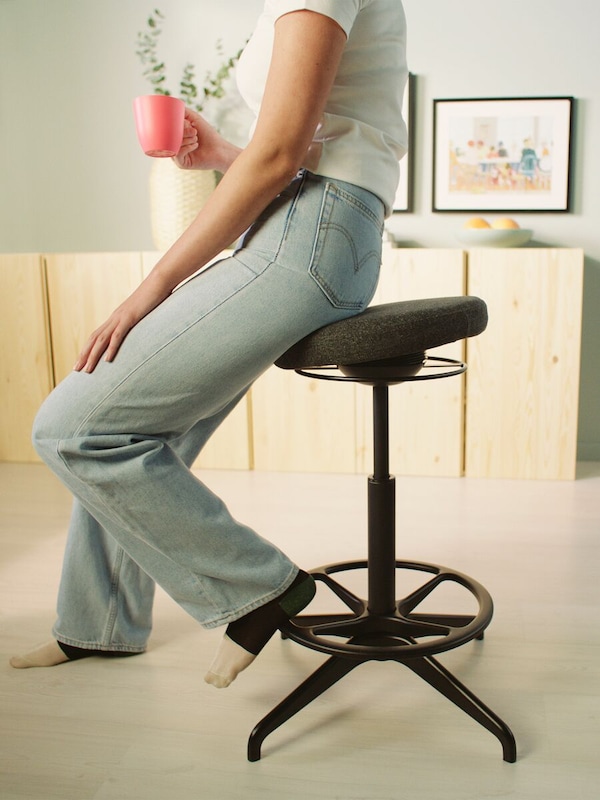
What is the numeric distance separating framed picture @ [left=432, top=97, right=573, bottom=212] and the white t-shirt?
6.27 ft

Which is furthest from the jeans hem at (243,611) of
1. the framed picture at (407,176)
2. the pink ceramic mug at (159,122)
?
the framed picture at (407,176)

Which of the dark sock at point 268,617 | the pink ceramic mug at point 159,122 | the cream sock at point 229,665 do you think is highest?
the pink ceramic mug at point 159,122

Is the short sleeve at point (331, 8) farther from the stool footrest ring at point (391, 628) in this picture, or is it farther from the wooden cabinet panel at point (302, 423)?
the wooden cabinet panel at point (302, 423)

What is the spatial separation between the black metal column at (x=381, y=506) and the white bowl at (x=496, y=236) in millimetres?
1568

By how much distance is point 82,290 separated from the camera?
291 centimetres

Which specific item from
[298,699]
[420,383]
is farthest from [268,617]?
[420,383]

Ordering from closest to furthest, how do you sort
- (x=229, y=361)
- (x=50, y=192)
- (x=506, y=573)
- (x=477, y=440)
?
(x=229, y=361)
(x=506, y=573)
(x=477, y=440)
(x=50, y=192)

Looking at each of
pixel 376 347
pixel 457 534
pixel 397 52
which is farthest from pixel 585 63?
pixel 376 347

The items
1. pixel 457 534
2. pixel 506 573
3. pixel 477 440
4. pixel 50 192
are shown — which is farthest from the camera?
pixel 50 192

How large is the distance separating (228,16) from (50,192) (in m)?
1.04

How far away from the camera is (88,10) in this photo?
312 cm

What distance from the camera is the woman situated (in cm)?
105

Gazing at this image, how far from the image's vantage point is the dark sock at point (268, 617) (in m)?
1.19

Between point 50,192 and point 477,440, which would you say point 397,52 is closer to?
point 477,440
